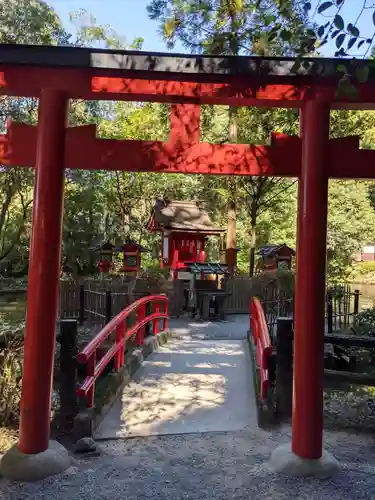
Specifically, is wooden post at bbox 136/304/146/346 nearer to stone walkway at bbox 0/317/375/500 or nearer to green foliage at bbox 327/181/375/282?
stone walkway at bbox 0/317/375/500

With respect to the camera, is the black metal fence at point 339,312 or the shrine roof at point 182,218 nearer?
the black metal fence at point 339,312

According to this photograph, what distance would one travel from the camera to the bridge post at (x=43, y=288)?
387 centimetres

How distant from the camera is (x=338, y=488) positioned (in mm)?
3594

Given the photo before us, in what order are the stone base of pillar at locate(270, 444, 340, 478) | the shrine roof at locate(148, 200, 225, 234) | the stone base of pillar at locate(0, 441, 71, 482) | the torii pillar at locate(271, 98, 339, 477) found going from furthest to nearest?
the shrine roof at locate(148, 200, 225, 234)
the torii pillar at locate(271, 98, 339, 477)
the stone base of pillar at locate(270, 444, 340, 478)
the stone base of pillar at locate(0, 441, 71, 482)

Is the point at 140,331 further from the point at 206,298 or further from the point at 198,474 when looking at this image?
the point at 206,298

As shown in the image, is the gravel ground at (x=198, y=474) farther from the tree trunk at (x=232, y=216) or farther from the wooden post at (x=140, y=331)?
the tree trunk at (x=232, y=216)

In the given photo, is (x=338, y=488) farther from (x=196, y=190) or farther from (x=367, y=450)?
(x=196, y=190)

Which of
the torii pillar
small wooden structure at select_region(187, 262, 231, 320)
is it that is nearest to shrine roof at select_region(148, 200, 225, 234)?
small wooden structure at select_region(187, 262, 231, 320)

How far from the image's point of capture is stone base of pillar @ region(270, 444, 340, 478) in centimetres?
379

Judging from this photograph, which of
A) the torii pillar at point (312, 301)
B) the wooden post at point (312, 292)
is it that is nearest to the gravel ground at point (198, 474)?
the torii pillar at point (312, 301)

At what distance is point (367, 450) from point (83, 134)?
408cm

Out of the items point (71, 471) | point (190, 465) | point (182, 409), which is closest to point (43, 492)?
point (71, 471)

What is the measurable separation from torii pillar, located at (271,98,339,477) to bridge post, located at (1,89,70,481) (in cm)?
208

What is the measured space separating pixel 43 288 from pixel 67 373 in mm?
1134
